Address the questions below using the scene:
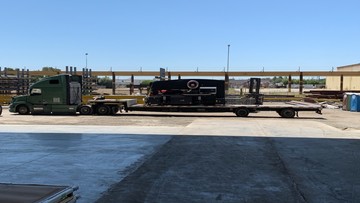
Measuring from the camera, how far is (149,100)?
2642cm

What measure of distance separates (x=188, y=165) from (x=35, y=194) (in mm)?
5894

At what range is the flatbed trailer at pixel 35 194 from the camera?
3354 mm

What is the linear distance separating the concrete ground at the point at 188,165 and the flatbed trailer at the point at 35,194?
8.48 feet

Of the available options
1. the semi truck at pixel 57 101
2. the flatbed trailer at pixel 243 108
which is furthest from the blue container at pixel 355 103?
the semi truck at pixel 57 101

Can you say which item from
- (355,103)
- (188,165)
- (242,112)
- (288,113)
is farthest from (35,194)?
(355,103)

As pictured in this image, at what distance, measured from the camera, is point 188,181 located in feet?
25.0

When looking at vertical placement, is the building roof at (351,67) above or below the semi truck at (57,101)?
above

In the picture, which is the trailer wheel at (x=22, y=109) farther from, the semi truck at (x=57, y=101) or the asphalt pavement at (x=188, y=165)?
the asphalt pavement at (x=188, y=165)

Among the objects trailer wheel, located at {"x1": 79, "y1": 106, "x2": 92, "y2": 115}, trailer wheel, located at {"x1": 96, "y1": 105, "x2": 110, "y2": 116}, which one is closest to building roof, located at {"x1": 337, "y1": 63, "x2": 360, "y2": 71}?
trailer wheel, located at {"x1": 96, "y1": 105, "x2": 110, "y2": 116}

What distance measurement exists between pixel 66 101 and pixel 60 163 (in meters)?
17.4

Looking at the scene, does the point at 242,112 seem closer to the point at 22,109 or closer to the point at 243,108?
the point at 243,108

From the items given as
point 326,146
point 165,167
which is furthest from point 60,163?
point 326,146

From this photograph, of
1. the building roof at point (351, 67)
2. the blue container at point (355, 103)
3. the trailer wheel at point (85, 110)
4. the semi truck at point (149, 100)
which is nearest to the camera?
the semi truck at point (149, 100)

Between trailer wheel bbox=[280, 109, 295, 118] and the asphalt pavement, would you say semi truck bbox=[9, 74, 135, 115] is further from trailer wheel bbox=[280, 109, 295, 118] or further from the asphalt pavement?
the asphalt pavement
